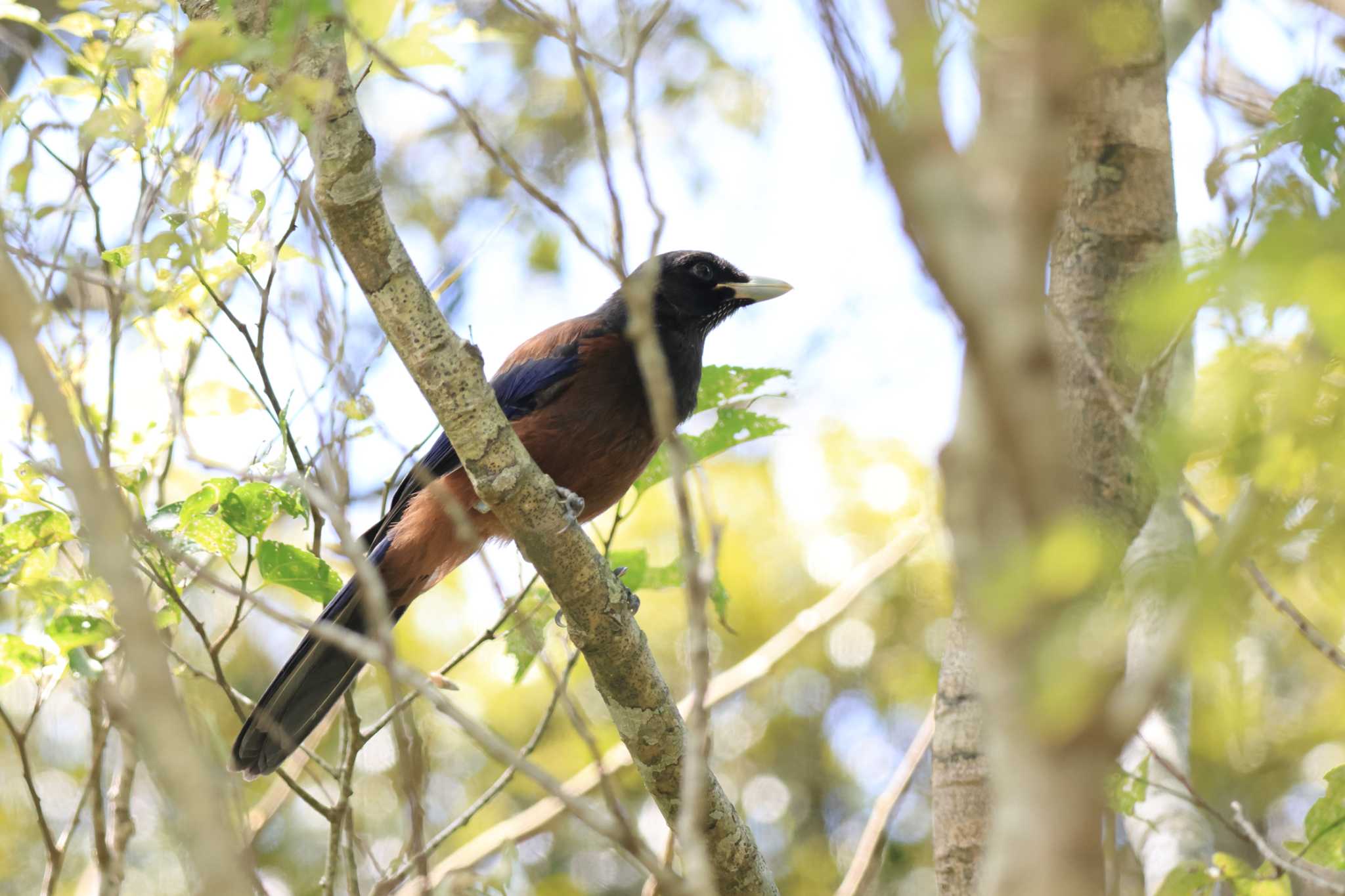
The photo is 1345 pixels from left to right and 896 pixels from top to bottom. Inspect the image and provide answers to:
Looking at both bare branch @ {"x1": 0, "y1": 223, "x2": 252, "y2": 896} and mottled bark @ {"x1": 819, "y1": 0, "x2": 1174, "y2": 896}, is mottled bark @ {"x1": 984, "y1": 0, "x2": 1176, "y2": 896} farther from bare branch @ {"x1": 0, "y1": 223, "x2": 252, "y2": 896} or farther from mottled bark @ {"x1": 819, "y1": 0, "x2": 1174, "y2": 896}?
bare branch @ {"x1": 0, "y1": 223, "x2": 252, "y2": 896}

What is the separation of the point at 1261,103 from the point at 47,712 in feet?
19.2

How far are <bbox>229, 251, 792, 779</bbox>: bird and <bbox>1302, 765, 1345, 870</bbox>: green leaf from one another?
2408mm

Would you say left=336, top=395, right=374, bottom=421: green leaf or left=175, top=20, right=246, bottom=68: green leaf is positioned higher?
left=175, top=20, right=246, bottom=68: green leaf

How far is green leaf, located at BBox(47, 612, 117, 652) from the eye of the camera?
294 cm

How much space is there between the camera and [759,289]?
18.4ft

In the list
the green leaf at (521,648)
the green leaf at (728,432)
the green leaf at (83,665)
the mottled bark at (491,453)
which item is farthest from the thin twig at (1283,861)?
the green leaf at (83,665)

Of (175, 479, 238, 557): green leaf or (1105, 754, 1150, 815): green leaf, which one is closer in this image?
(175, 479, 238, 557): green leaf

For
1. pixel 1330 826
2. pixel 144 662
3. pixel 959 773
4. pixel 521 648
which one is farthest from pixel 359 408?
pixel 1330 826

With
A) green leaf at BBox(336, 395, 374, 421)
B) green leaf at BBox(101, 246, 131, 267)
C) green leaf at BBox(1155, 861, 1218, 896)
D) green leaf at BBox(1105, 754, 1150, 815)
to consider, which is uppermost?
green leaf at BBox(101, 246, 131, 267)

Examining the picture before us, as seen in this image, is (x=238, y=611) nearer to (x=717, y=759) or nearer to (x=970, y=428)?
(x=970, y=428)

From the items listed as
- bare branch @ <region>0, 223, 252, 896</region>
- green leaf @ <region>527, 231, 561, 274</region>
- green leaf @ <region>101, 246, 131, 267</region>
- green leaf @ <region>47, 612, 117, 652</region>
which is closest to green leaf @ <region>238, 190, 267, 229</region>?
green leaf @ <region>101, 246, 131, 267</region>

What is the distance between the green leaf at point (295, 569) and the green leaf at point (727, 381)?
1416 mm

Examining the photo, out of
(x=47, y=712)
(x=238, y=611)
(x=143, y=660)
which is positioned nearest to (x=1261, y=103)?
(x=238, y=611)

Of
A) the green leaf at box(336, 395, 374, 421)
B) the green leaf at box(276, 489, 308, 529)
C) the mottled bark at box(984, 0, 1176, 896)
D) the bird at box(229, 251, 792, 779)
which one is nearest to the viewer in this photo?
the green leaf at box(336, 395, 374, 421)
